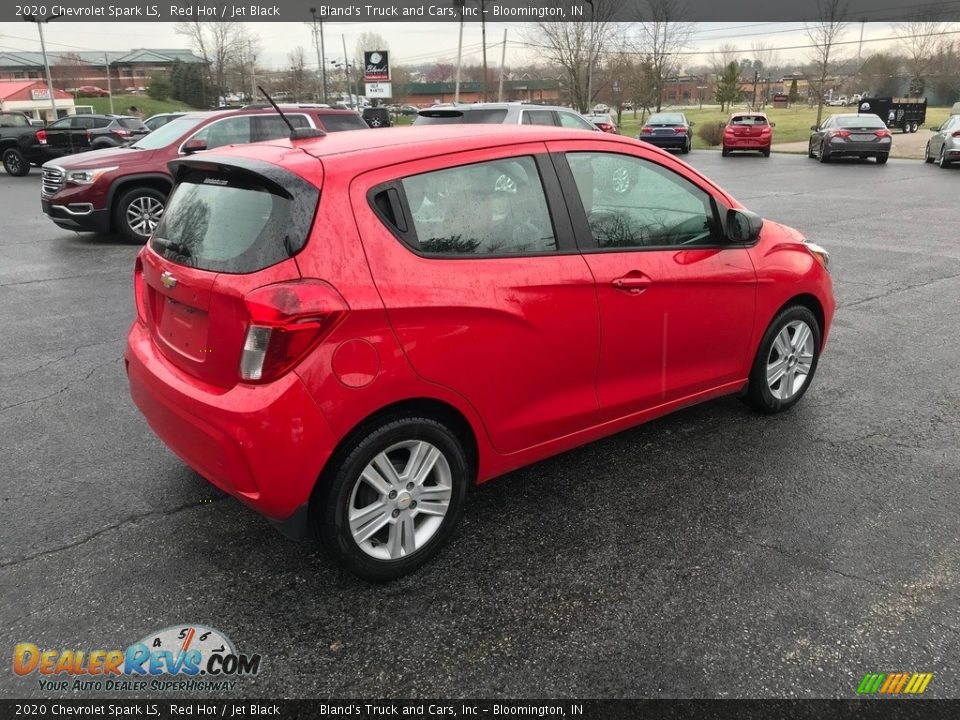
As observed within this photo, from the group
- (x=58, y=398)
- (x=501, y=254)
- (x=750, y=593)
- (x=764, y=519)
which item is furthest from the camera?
(x=58, y=398)

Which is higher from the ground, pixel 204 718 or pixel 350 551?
pixel 350 551

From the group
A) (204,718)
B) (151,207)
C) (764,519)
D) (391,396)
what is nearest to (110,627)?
(204,718)

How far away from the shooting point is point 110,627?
270 cm

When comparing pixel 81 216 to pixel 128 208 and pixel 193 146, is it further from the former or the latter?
pixel 193 146

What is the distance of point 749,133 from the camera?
1099 inches

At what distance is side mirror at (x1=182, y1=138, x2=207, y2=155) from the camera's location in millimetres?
10617

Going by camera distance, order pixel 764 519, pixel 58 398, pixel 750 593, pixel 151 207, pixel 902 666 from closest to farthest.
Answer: pixel 902 666 → pixel 750 593 → pixel 764 519 → pixel 58 398 → pixel 151 207

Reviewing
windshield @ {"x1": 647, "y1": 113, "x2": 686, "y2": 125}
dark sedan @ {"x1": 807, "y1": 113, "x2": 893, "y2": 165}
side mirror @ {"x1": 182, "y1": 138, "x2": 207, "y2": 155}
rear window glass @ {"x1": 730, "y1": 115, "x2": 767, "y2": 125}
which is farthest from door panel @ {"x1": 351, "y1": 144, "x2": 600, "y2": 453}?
windshield @ {"x1": 647, "y1": 113, "x2": 686, "y2": 125}

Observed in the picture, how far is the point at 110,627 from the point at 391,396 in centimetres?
131

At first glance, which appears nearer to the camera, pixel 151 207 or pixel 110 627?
pixel 110 627

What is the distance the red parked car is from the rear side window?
28.1m

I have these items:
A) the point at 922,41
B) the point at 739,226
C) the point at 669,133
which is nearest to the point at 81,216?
the point at 739,226

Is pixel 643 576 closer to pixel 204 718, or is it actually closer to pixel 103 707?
pixel 204 718

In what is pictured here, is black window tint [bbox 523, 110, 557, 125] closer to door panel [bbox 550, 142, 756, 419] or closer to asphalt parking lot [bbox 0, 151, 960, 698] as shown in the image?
asphalt parking lot [bbox 0, 151, 960, 698]
